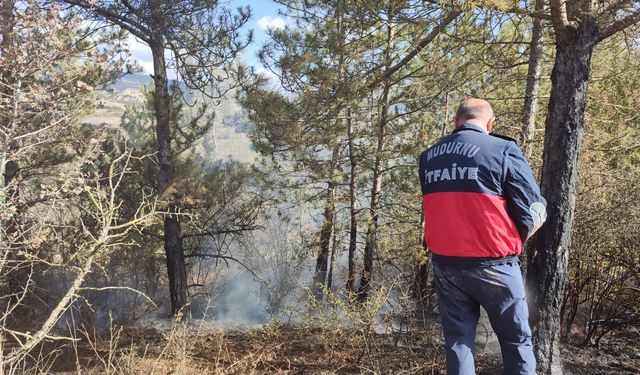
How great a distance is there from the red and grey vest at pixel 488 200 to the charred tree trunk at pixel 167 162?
7099 millimetres

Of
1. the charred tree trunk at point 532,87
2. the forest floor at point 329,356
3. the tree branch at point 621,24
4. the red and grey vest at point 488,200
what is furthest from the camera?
the charred tree trunk at point 532,87

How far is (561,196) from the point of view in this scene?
3705mm

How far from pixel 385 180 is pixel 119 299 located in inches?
346

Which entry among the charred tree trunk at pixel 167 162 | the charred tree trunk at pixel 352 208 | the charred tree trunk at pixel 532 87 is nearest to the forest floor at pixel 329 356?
the charred tree trunk at pixel 532 87

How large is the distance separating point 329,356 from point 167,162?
21.0ft

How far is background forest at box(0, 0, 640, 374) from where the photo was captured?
386cm

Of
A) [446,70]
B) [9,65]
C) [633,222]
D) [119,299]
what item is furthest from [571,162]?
[119,299]

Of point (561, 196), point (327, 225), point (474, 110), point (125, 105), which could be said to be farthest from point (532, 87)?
point (125, 105)

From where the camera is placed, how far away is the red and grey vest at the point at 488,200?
269cm

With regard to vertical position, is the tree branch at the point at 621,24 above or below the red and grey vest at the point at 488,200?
above

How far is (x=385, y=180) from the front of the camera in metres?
12.2

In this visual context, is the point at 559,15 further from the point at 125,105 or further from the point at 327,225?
the point at 125,105

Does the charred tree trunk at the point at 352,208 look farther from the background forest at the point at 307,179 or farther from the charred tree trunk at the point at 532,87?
the charred tree trunk at the point at 532,87

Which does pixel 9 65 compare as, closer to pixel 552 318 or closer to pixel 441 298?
pixel 441 298
